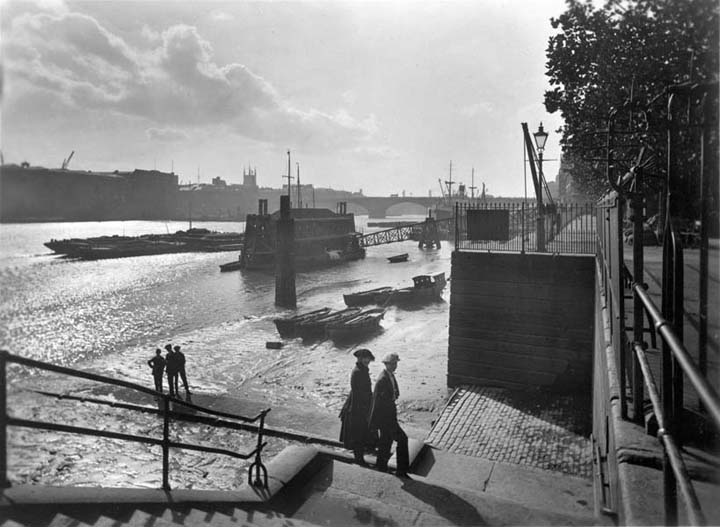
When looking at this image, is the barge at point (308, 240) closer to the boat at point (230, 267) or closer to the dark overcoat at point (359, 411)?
the boat at point (230, 267)

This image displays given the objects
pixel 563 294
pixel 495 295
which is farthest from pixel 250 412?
pixel 563 294

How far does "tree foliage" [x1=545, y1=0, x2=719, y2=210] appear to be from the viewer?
6.55 m

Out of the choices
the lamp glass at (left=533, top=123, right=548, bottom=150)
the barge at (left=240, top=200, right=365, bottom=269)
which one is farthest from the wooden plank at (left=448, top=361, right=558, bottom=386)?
the barge at (left=240, top=200, right=365, bottom=269)

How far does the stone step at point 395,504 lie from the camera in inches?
181

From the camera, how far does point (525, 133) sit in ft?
71.3

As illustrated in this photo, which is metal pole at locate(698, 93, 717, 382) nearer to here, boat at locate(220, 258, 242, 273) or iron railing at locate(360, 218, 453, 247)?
boat at locate(220, 258, 242, 273)

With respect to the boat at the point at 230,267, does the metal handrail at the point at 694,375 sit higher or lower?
higher

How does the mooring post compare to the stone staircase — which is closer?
the stone staircase

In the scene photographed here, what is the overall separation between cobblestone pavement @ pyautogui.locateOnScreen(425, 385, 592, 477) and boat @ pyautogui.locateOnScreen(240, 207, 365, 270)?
4041 centimetres

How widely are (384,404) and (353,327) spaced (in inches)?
633

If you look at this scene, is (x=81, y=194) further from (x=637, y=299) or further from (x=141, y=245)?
(x=637, y=299)

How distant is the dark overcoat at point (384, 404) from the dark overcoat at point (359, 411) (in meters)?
0.23

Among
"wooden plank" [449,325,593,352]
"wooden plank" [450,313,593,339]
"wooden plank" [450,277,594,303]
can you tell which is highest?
"wooden plank" [450,277,594,303]

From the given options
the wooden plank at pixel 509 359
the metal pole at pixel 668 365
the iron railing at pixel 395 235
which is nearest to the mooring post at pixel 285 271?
the wooden plank at pixel 509 359
